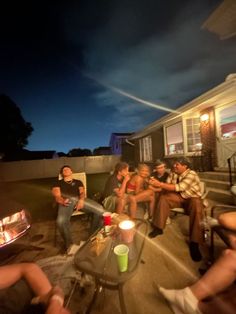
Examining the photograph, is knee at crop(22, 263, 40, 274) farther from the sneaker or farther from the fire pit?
the sneaker

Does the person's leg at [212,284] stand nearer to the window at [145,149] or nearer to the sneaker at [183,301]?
the sneaker at [183,301]

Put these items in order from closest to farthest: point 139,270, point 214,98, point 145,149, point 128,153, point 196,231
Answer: point 139,270
point 196,231
point 214,98
point 145,149
point 128,153

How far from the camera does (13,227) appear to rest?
187 centimetres

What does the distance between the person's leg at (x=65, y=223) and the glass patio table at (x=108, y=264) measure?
1.21 m

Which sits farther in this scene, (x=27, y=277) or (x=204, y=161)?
(x=204, y=161)

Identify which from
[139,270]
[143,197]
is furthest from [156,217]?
[139,270]

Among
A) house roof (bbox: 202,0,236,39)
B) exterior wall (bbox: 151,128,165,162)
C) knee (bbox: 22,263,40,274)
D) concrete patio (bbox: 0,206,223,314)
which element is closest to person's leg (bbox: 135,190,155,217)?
concrete patio (bbox: 0,206,223,314)

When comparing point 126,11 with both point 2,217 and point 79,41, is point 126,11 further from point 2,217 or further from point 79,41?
point 79,41

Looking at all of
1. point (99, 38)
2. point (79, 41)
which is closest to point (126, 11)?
point (99, 38)

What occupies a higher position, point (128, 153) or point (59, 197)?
point (128, 153)

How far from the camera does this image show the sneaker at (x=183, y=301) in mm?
1607

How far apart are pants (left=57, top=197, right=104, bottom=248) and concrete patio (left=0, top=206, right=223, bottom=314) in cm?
31

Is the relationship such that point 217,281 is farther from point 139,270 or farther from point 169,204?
point 169,204

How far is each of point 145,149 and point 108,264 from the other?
40.6ft
